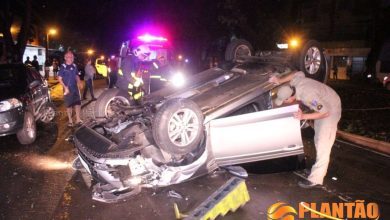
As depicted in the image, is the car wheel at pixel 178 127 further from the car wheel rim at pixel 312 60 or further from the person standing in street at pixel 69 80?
the person standing in street at pixel 69 80

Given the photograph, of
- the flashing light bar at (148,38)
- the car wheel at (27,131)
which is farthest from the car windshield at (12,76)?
the flashing light bar at (148,38)

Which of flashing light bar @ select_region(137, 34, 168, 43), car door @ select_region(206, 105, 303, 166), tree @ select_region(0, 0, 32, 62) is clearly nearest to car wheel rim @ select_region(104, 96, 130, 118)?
car door @ select_region(206, 105, 303, 166)

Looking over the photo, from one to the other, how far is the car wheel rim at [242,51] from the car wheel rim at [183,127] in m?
2.67

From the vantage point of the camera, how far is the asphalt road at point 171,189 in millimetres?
4336

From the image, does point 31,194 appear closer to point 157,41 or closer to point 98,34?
point 157,41

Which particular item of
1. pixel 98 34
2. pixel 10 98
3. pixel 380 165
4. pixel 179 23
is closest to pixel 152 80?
pixel 10 98

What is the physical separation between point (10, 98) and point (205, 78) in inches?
145

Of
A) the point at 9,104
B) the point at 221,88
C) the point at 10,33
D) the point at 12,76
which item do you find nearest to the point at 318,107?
the point at 221,88

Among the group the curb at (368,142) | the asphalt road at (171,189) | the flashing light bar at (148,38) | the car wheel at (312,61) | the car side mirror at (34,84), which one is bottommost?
the asphalt road at (171,189)

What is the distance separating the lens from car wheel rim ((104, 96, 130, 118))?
6273 mm

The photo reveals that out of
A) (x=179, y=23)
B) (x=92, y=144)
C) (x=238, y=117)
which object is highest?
(x=179, y=23)

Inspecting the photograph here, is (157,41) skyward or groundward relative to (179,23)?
groundward

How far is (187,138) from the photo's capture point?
4496 mm

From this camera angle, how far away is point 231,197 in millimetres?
4070
